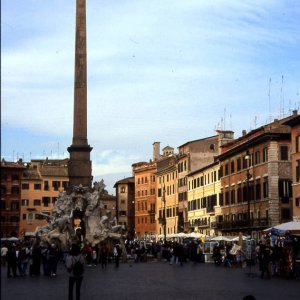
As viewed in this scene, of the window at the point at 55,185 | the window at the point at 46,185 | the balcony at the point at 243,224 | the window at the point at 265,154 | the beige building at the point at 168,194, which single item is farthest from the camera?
the window at the point at 55,185

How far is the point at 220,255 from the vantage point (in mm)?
42688

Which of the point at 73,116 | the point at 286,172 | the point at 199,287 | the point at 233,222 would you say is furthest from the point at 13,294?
the point at 233,222

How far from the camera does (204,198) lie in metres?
81.1

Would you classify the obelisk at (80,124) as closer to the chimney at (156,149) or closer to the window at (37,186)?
the window at (37,186)

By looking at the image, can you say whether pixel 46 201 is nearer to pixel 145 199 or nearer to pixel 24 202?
pixel 24 202

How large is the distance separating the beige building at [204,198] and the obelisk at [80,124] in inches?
1187

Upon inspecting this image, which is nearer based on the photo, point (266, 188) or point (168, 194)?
point (266, 188)

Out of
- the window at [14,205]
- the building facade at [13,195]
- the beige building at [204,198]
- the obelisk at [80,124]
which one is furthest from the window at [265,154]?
the window at [14,205]

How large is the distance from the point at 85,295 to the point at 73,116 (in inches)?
1180

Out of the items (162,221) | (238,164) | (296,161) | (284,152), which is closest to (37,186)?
(162,221)

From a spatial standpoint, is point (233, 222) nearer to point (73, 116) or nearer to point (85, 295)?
point (73, 116)

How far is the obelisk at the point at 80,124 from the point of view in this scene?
153 ft

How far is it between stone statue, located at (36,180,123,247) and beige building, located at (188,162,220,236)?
30.3 m

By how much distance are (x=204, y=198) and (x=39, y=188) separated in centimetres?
4079
